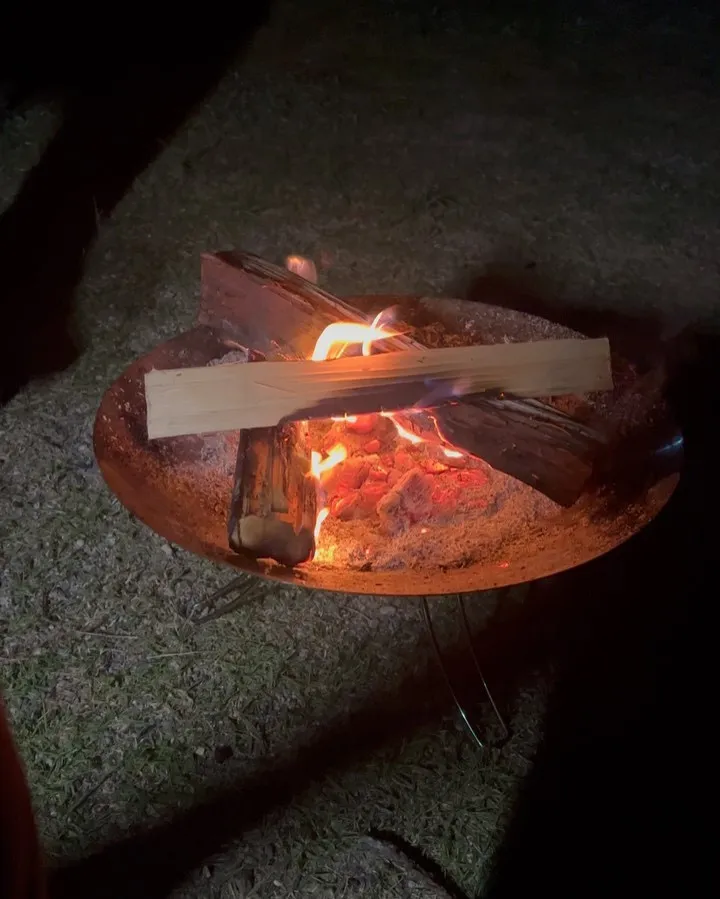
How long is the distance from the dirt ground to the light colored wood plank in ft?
2.28

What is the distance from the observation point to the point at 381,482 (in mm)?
1530

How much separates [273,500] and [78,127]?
2.69 meters

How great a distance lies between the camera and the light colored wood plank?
133 cm

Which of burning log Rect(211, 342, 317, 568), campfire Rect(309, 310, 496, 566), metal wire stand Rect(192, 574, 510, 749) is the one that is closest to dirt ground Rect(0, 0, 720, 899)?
metal wire stand Rect(192, 574, 510, 749)

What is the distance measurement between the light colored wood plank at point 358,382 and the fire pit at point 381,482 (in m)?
0.05

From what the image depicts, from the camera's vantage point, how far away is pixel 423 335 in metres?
1.77

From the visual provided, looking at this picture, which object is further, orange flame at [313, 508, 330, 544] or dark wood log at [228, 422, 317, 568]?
orange flame at [313, 508, 330, 544]

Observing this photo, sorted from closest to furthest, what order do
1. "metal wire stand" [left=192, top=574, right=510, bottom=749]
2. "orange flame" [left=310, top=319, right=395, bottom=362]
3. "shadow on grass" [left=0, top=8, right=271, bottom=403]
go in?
"orange flame" [left=310, top=319, right=395, bottom=362] → "metal wire stand" [left=192, top=574, right=510, bottom=749] → "shadow on grass" [left=0, top=8, right=271, bottom=403]

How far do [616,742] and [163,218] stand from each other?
2344 mm

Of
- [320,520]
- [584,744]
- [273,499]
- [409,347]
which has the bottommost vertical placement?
[584,744]

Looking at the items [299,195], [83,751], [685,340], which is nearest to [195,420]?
[83,751]

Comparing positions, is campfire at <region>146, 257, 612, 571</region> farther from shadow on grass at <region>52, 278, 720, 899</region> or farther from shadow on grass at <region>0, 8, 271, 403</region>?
shadow on grass at <region>0, 8, 271, 403</region>

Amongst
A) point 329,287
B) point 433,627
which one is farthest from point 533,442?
point 329,287

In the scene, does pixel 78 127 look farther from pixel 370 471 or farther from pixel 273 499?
pixel 273 499
